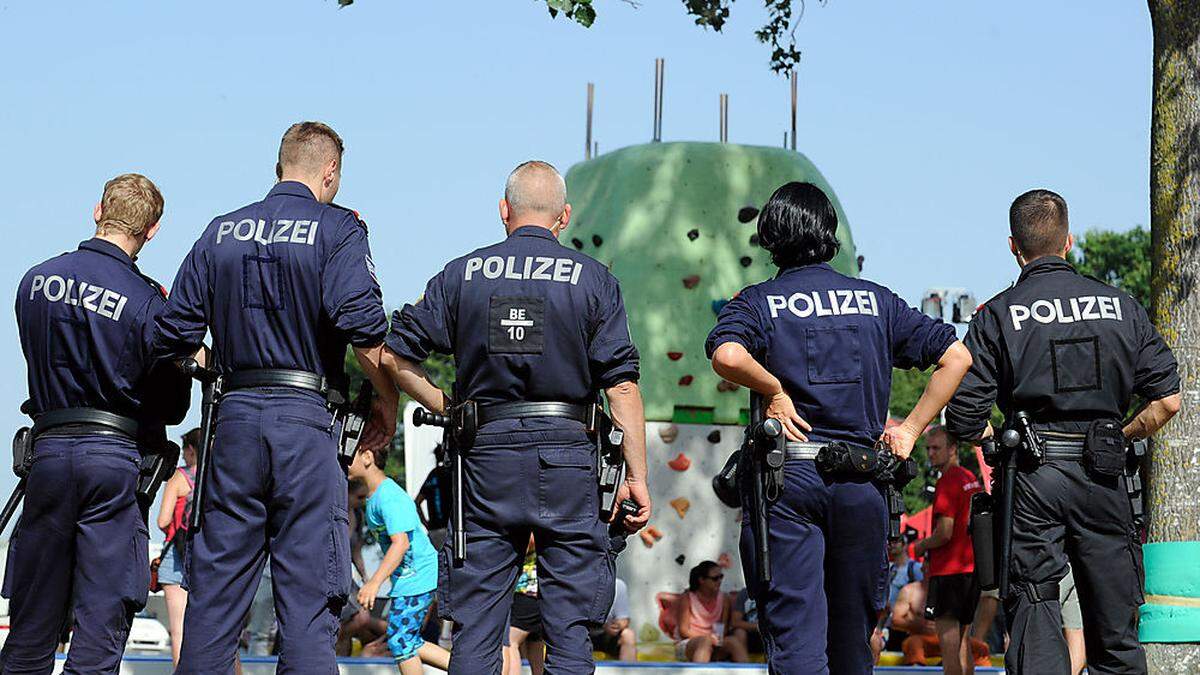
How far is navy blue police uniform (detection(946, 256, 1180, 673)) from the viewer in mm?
6332

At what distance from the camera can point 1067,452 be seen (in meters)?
6.39

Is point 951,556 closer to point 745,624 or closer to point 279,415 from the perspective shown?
point 745,624

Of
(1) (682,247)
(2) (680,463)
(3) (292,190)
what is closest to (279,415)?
(3) (292,190)

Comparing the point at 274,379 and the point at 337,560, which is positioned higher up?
the point at 274,379

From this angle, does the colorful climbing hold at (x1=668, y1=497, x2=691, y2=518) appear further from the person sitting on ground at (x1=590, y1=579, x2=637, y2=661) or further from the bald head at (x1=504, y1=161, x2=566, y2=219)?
the bald head at (x1=504, y1=161, x2=566, y2=219)

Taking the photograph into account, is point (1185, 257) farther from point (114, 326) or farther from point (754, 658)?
point (754, 658)

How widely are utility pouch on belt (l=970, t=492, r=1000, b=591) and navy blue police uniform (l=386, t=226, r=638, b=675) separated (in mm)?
1668

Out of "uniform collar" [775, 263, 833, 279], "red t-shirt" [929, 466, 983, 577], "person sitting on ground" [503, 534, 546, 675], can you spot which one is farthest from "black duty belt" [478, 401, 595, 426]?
"red t-shirt" [929, 466, 983, 577]

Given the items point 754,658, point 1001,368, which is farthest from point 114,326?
point 754,658

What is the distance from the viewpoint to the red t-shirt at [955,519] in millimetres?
9883

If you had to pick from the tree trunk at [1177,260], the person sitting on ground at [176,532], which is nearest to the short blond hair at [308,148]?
the person sitting on ground at [176,532]

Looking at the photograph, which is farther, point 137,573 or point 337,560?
point 137,573

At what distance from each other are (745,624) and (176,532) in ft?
17.7

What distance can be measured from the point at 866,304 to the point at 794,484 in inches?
29.8
